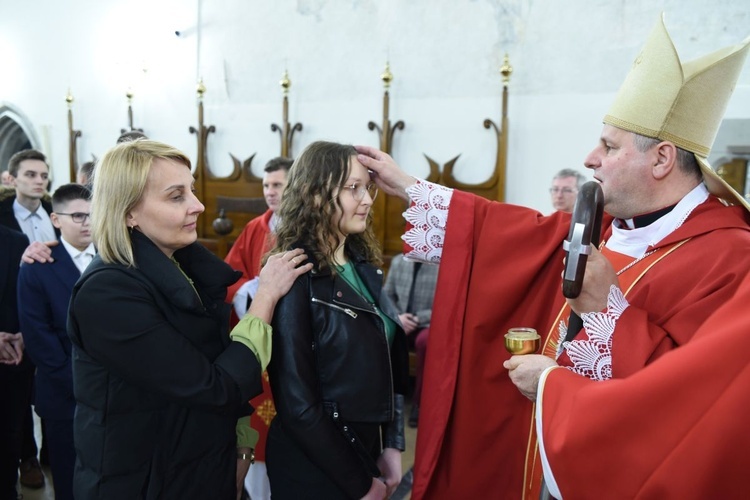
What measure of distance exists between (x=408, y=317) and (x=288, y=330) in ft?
8.74

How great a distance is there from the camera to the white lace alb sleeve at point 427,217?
1907 millimetres

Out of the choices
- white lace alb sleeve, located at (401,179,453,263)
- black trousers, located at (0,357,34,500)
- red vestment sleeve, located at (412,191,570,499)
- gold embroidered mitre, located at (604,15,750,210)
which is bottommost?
black trousers, located at (0,357,34,500)

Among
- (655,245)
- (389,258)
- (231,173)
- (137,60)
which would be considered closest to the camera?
(655,245)

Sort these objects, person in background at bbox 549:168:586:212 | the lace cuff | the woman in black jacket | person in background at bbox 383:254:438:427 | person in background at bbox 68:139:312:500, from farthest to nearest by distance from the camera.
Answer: person in background at bbox 549:168:586:212 < person in background at bbox 383:254:438:427 < the woman in black jacket < person in background at bbox 68:139:312:500 < the lace cuff

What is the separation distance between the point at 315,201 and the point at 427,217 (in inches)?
15.7

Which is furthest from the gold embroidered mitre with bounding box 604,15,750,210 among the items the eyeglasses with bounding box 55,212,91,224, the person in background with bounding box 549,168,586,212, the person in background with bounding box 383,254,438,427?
the person in background with bounding box 549,168,586,212

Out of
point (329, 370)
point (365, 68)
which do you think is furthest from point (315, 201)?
point (365, 68)

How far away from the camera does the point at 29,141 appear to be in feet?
27.3

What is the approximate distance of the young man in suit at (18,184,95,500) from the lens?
7.77 ft

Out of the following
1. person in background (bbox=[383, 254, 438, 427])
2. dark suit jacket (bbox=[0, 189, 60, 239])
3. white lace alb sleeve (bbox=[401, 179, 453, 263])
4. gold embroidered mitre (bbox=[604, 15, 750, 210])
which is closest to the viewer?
gold embroidered mitre (bbox=[604, 15, 750, 210])

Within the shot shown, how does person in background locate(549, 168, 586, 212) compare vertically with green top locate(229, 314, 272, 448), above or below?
above

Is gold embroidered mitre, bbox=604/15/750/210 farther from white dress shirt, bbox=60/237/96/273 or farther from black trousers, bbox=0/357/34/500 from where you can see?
black trousers, bbox=0/357/34/500

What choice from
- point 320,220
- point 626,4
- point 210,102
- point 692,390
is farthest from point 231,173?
point 692,390

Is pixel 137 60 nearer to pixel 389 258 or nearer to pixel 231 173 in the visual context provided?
pixel 231 173
